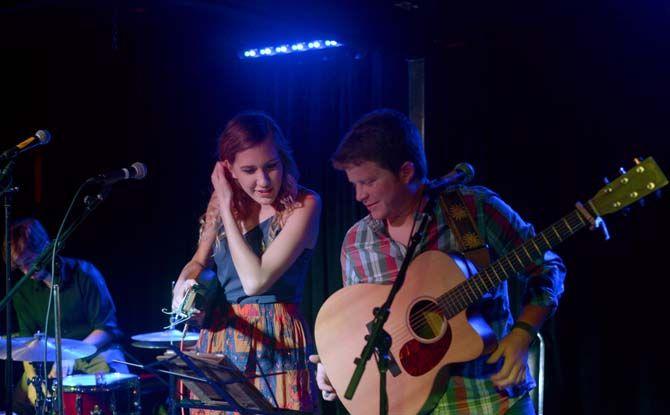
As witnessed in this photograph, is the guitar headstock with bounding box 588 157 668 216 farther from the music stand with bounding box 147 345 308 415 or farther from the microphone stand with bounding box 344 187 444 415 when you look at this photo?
the music stand with bounding box 147 345 308 415

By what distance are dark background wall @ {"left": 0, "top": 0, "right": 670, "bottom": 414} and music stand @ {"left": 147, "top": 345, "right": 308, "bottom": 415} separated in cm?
271

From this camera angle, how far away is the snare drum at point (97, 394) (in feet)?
18.1

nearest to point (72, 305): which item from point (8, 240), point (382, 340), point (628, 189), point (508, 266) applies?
point (8, 240)

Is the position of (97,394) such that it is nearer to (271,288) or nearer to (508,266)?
(271,288)

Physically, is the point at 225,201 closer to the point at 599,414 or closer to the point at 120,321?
the point at 599,414

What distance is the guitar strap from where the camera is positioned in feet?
8.87

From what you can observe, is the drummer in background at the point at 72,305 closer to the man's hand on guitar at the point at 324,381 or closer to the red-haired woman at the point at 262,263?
the red-haired woman at the point at 262,263

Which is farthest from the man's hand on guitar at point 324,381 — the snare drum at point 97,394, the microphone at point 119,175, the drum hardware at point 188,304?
the snare drum at point 97,394

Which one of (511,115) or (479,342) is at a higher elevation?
(511,115)

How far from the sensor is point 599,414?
4852 mm

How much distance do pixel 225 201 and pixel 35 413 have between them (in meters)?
3.54

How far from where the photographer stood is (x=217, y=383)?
2746mm

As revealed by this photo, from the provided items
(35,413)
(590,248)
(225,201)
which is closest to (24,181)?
(35,413)

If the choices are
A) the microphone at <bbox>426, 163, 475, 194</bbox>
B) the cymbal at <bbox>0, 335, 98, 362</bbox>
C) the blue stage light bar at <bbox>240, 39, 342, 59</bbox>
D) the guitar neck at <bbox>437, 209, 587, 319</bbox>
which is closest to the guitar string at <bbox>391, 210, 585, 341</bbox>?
the guitar neck at <bbox>437, 209, 587, 319</bbox>
